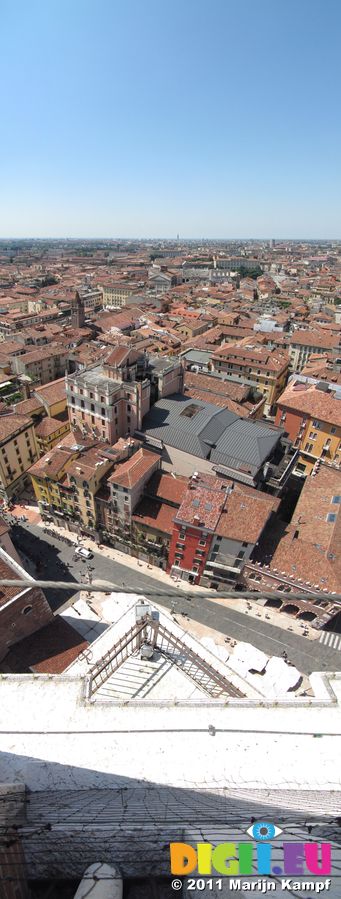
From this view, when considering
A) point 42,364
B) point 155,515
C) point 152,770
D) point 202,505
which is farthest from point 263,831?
point 42,364

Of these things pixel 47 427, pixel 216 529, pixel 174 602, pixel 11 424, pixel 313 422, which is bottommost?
pixel 174 602

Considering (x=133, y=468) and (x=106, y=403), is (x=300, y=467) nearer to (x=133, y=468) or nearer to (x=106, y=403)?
(x=133, y=468)

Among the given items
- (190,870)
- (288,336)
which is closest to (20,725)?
(190,870)

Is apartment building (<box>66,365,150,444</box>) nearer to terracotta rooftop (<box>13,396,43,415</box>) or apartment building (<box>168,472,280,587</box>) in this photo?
terracotta rooftop (<box>13,396,43,415</box>)

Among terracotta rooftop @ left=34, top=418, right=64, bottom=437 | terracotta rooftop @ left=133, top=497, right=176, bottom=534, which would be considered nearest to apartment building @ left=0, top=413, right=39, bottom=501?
terracotta rooftop @ left=34, top=418, right=64, bottom=437

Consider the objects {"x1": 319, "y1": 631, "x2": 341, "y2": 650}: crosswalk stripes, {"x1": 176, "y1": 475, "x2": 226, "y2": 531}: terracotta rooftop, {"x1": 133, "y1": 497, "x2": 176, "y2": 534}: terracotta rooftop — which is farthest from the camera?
{"x1": 133, "y1": 497, "x2": 176, "y2": 534}: terracotta rooftop

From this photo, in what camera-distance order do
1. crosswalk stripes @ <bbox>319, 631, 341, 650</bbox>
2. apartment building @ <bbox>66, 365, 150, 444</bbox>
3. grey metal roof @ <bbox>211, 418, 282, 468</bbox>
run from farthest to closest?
apartment building @ <bbox>66, 365, 150, 444</bbox>
grey metal roof @ <bbox>211, 418, 282, 468</bbox>
crosswalk stripes @ <bbox>319, 631, 341, 650</bbox>

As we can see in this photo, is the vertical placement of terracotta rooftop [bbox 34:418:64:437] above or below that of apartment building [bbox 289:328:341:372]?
below
